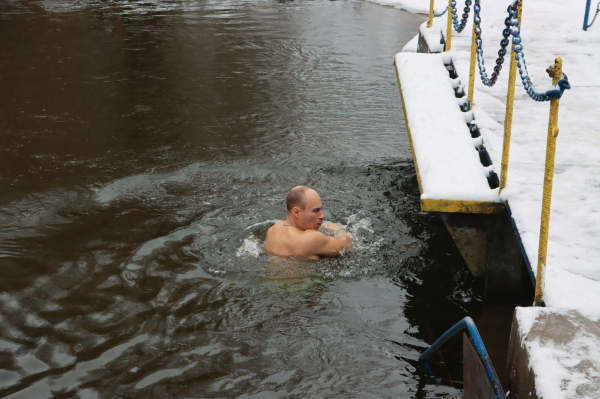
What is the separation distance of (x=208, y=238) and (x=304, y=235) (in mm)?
1029

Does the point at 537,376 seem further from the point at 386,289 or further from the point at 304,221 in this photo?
the point at 304,221

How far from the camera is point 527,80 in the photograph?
3.95m

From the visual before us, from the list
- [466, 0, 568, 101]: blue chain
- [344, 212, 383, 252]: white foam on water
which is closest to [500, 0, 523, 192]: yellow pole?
[466, 0, 568, 101]: blue chain

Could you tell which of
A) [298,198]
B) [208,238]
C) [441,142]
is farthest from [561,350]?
[208,238]

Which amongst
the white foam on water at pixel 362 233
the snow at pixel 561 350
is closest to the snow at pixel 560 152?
the snow at pixel 561 350

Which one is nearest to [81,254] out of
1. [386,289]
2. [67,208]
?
[67,208]

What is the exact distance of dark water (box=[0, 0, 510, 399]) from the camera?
4.30 m

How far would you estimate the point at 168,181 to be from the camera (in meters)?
7.43

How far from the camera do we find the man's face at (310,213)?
573 cm

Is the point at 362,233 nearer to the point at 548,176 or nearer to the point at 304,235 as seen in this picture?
the point at 304,235

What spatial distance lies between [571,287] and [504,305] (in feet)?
4.28

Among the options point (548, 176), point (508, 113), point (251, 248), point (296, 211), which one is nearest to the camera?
point (548, 176)

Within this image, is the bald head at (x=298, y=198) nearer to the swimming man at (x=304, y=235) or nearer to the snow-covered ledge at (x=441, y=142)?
the swimming man at (x=304, y=235)

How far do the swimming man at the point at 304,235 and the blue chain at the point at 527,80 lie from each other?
2.22 metres
